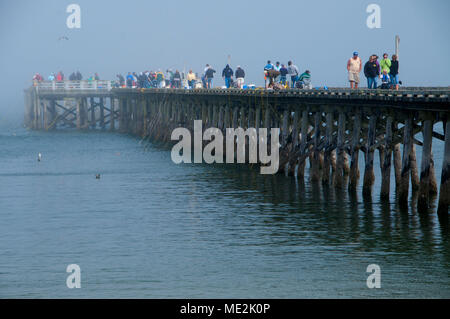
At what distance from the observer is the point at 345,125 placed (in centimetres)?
3281

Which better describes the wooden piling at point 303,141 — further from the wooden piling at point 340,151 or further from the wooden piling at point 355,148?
the wooden piling at point 355,148

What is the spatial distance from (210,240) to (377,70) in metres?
10.8

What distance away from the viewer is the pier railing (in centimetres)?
7725

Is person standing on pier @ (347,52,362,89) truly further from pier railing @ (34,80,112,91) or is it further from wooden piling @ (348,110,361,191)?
pier railing @ (34,80,112,91)

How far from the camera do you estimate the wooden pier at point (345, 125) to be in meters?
26.3

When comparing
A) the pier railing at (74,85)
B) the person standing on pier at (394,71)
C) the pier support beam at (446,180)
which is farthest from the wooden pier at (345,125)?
the pier railing at (74,85)

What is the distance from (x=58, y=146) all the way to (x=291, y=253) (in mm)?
Result: 39273

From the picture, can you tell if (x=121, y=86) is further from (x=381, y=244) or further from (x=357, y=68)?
(x=381, y=244)

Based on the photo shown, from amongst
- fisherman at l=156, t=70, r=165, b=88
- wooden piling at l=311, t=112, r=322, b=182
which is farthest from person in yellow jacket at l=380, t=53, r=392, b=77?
fisherman at l=156, t=70, r=165, b=88

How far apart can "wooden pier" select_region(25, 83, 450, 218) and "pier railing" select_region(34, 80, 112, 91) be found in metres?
19.3

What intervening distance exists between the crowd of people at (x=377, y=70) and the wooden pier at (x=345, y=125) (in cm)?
98

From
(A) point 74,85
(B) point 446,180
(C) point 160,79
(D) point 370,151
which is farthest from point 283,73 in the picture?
(A) point 74,85
